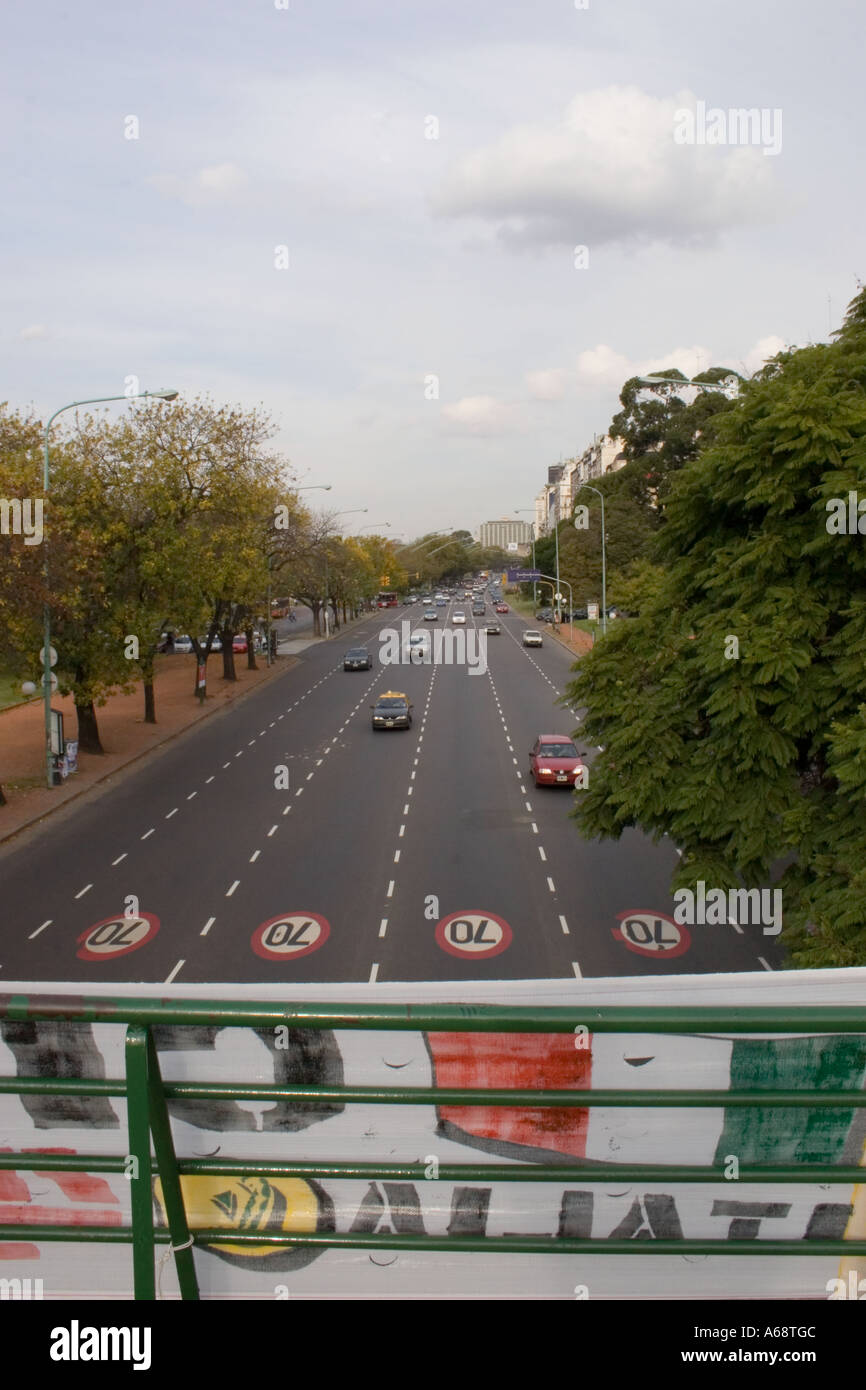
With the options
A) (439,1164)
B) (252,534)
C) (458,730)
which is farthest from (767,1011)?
A: (252,534)

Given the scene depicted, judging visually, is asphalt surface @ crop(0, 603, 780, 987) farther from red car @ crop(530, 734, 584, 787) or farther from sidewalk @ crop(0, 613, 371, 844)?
sidewalk @ crop(0, 613, 371, 844)

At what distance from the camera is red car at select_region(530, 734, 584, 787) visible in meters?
25.5

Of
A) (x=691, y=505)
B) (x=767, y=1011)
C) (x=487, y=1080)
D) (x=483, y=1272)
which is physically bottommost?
(x=483, y=1272)

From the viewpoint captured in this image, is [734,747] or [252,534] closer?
[734,747]

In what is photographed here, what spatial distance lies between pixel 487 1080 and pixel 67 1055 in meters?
1.06

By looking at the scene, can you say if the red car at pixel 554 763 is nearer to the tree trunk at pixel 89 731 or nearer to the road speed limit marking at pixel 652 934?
the road speed limit marking at pixel 652 934

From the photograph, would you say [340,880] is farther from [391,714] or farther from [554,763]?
[391,714]

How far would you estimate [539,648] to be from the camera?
211 ft

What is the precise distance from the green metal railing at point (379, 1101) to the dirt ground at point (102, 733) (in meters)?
20.8

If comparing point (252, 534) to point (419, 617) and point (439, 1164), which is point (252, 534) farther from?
point (419, 617)

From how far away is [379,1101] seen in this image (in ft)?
7.47

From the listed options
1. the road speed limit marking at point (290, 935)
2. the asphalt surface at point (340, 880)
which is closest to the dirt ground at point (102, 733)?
the asphalt surface at point (340, 880)

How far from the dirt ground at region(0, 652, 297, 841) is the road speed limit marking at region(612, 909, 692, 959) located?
44.7ft

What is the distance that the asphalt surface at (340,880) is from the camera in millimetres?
14648
